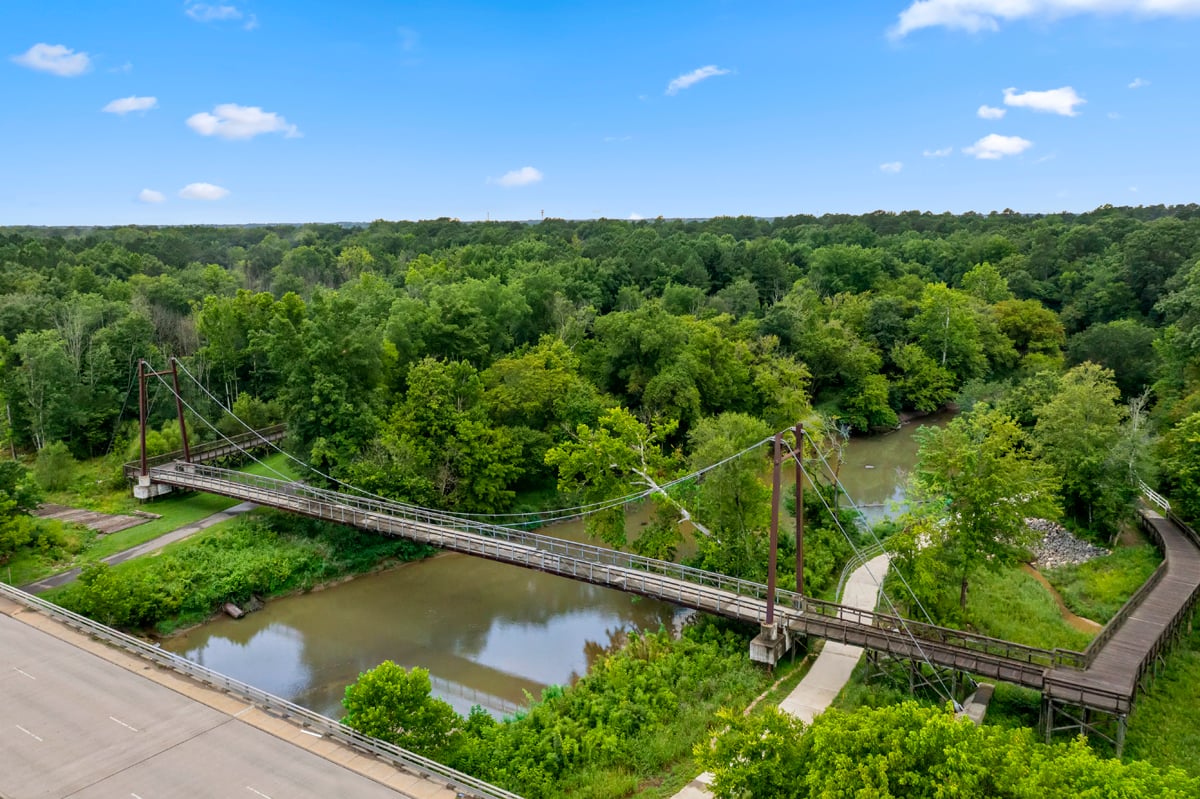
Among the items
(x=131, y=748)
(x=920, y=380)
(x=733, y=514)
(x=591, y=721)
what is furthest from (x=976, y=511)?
(x=920, y=380)

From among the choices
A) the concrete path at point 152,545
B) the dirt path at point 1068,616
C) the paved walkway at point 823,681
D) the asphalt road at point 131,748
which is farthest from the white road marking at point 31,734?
the dirt path at point 1068,616

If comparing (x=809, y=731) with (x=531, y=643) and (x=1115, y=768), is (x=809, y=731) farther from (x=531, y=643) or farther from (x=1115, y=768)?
(x=531, y=643)

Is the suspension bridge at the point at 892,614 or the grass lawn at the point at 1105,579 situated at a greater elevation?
the suspension bridge at the point at 892,614

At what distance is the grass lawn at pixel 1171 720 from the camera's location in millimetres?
17438

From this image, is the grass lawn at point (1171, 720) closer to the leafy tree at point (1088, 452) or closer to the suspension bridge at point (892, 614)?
the suspension bridge at point (892, 614)

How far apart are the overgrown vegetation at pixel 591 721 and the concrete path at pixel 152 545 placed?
15.6m

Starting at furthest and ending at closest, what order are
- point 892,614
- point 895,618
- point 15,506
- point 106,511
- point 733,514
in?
point 106,511, point 15,506, point 733,514, point 892,614, point 895,618

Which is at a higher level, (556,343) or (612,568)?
(556,343)

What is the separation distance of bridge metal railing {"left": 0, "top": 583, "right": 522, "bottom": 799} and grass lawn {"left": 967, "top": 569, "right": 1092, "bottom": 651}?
52.5 feet

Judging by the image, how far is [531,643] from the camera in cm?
2678

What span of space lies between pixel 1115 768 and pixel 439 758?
12.9 m

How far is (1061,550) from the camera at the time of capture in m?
30.0

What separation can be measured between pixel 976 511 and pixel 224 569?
2659cm

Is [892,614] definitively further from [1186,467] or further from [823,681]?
[1186,467]
